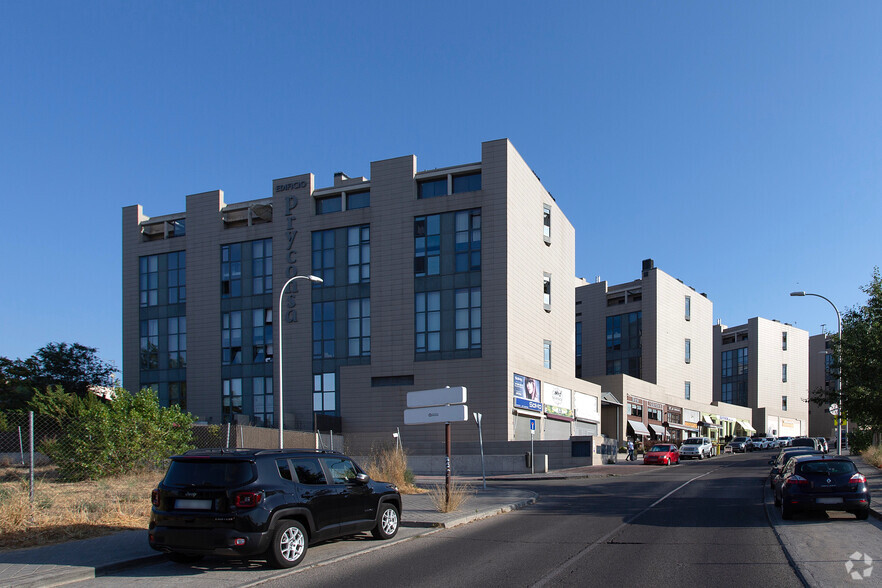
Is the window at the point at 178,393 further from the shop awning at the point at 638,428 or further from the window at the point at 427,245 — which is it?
the shop awning at the point at 638,428

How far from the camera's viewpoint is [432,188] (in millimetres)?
49938

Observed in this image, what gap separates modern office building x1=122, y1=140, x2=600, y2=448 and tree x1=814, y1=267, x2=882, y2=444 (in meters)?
21.3

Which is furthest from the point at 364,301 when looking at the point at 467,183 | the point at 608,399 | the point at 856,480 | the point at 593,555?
the point at 593,555

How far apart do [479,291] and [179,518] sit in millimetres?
38128

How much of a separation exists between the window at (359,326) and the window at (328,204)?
659cm

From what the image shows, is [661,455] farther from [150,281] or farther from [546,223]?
[150,281]

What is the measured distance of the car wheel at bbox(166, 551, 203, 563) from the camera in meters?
10.6

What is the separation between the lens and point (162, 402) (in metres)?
54.9

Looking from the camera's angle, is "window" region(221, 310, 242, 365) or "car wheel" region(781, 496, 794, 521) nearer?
"car wheel" region(781, 496, 794, 521)

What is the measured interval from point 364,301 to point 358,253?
3.29 metres

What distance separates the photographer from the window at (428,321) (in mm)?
48500

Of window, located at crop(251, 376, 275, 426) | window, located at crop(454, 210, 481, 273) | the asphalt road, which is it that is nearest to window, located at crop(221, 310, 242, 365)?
window, located at crop(251, 376, 275, 426)

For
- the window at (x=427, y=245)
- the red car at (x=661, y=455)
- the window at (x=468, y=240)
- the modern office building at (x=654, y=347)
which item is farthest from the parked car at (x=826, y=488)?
the modern office building at (x=654, y=347)

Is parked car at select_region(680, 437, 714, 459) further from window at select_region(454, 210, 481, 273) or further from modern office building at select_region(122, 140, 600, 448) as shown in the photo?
window at select_region(454, 210, 481, 273)
